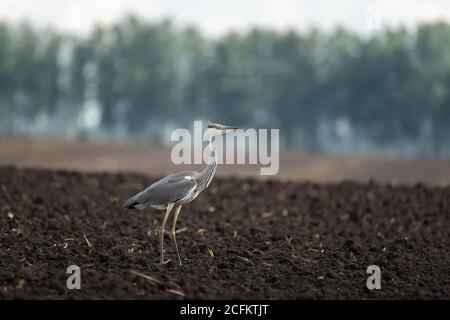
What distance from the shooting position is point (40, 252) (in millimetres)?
9977

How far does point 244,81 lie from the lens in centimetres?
6675

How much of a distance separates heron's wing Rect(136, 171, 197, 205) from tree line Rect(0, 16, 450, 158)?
52.8m

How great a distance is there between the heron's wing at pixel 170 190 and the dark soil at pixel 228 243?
859 mm

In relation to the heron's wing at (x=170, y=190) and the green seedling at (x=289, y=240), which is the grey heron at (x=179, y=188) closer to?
the heron's wing at (x=170, y=190)

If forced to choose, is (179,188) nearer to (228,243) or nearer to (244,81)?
(228,243)

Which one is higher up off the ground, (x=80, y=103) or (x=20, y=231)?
(x=80, y=103)

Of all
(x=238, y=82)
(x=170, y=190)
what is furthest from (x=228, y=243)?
(x=238, y=82)

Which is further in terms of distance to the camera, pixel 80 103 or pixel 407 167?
pixel 80 103

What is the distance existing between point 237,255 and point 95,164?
40.3 m

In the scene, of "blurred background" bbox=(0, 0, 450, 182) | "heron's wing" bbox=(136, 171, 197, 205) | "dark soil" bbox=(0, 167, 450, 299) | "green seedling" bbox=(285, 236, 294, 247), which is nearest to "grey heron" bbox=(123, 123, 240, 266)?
"heron's wing" bbox=(136, 171, 197, 205)

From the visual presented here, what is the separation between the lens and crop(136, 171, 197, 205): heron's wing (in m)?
9.38

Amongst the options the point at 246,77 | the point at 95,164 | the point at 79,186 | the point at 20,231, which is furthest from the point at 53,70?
the point at 20,231
